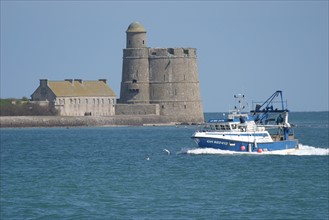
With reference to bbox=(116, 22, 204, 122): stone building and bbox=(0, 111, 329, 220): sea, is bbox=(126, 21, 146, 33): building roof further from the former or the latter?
bbox=(0, 111, 329, 220): sea

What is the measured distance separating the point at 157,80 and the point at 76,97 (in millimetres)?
7766

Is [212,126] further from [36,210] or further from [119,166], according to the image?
[36,210]

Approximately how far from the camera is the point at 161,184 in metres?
41.1

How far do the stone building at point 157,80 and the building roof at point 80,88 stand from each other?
2331 mm

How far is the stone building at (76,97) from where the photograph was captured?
4264 inches

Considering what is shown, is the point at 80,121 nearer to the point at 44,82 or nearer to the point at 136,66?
the point at 44,82

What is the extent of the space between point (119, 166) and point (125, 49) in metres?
60.8

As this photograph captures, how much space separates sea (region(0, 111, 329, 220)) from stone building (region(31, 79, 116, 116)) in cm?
4223

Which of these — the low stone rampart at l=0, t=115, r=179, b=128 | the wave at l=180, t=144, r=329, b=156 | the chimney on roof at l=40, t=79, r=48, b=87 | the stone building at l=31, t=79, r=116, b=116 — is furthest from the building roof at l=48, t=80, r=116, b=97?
the wave at l=180, t=144, r=329, b=156

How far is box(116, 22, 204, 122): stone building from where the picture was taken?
110125mm

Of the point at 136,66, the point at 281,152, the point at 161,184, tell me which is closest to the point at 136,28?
the point at 136,66

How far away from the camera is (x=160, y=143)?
2761 inches

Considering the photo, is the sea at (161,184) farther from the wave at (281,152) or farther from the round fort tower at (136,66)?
the round fort tower at (136,66)

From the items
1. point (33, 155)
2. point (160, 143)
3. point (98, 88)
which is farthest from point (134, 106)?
point (33, 155)
